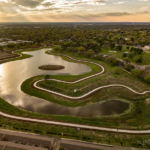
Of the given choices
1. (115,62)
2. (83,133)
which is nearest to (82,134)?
(83,133)

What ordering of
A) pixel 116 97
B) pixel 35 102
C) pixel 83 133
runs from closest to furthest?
pixel 83 133
pixel 35 102
pixel 116 97

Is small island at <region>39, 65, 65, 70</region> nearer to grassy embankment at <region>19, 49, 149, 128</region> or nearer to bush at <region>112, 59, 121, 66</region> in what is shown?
grassy embankment at <region>19, 49, 149, 128</region>

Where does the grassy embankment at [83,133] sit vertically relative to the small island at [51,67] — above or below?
below

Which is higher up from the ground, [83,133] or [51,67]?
[51,67]

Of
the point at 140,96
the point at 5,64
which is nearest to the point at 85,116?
the point at 140,96

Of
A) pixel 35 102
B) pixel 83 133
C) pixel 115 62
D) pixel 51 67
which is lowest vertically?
pixel 83 133

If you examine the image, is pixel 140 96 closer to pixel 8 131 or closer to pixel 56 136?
pixel 56 136

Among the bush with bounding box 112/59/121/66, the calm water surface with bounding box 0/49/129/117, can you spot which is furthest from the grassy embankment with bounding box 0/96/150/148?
the bush with bounding box 112/59/121/66

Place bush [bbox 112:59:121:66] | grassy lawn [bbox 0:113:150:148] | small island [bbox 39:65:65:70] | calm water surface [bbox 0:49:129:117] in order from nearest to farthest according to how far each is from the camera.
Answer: grassy lawn [bbox 0:113:150:148], calm water surface [bbox 0:49:129:117], small island [bbox 39:65:65:70], bush [bbox 112:59:121:66]

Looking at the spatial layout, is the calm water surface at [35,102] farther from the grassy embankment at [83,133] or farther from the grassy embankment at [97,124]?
the grassy embankment at [83,133]

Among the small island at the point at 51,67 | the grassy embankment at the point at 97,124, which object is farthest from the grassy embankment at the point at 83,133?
the small island at the point at 51,67

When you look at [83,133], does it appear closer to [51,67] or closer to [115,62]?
[51,67]
